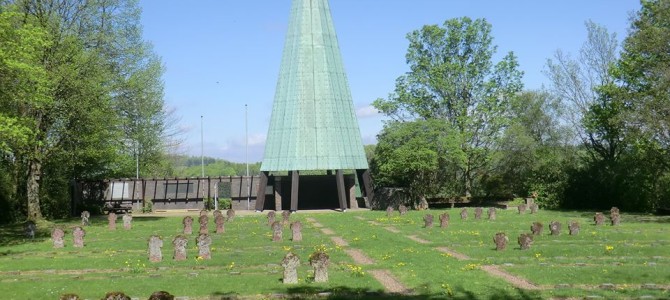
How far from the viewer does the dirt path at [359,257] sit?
2083 cm

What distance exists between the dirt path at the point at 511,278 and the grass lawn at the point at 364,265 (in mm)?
165

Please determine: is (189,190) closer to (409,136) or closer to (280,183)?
(280,183)

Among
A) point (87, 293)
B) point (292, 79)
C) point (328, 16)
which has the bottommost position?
point (87, 293)

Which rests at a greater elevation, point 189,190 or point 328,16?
point 328,16

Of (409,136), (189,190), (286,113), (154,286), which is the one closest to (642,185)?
(409,136)

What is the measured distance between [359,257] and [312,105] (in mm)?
28577

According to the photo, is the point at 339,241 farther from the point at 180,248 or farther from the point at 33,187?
the point at 33,187

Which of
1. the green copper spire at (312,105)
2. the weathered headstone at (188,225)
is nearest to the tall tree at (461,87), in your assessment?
the green copper spire at (312,105)

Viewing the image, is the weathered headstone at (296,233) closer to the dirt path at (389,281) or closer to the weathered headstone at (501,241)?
the weathered headstone at (501,241)

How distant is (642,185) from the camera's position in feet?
151

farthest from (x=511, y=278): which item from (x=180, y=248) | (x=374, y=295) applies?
(x=180, y=248)

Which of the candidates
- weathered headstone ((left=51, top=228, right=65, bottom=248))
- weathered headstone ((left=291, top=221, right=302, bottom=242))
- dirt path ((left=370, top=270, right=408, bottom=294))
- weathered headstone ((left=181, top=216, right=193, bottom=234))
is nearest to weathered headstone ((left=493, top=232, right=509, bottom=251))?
dirt path ((left=370, top=270, right=408, bottom=294))

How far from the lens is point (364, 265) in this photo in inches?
790

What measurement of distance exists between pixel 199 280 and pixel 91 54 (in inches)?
950
